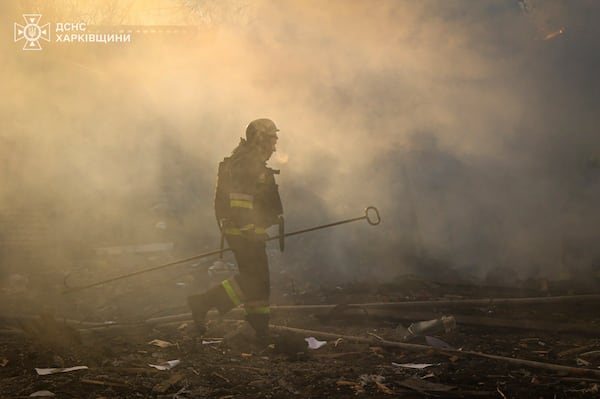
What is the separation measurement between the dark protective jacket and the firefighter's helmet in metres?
0.08

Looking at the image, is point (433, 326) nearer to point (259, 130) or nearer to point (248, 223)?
point (248, 223)

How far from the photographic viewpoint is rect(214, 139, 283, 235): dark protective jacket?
4961mm

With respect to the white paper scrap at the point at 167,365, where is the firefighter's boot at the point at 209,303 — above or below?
above

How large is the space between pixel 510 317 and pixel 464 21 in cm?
611

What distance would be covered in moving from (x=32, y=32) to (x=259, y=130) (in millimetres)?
8844

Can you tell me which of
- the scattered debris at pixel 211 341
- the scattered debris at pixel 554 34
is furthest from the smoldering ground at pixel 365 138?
the scattered debris at pixel 211 341

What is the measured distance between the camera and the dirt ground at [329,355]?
3.41m

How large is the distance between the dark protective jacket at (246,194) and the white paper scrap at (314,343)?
3.46 feet

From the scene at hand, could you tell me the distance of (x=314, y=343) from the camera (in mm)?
4879

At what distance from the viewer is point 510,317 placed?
17.6 feet

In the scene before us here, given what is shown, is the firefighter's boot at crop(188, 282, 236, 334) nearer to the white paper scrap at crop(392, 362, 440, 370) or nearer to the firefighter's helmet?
the firefighter's helmet

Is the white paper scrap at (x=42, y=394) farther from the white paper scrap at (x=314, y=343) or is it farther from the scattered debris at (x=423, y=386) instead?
the white paper scrap at (x=314, y=343)

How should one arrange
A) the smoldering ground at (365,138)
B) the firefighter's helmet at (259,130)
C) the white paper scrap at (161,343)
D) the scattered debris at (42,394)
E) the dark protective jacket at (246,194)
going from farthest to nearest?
the smoldering ground at (365,138) → the firefighter's helmet at (259,130) → the dark protective jacket at (246,194) → the white paper scrap at (161,343) → the scattered debris at (42,394)

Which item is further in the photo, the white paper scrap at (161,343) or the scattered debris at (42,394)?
the white paper scrap at (161,343)
